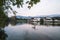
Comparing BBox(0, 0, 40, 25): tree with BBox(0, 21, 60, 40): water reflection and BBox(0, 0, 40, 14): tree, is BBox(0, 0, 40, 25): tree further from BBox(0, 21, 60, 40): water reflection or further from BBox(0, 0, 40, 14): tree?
BBox(0, 21, 60, 40): water reflection

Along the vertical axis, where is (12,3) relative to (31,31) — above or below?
above

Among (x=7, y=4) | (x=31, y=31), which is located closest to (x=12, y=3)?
(x=7, y=4)

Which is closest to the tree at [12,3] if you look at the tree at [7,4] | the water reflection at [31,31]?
the tree at [7,4]

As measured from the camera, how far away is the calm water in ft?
14.9

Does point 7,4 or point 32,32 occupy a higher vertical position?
point 7,4

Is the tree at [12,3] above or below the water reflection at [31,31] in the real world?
above

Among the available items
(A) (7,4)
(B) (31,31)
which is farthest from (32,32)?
(A) (7,4)

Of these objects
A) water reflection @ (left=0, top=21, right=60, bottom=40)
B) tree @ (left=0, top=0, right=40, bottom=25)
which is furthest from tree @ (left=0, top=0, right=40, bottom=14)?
water reflection @ (left=0, top=21, right=60, bottom=40)

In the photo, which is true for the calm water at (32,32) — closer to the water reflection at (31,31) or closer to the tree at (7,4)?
the water reflection at (31,31)

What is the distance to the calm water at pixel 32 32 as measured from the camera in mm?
4555

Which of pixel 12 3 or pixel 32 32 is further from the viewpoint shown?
pixel 32 32

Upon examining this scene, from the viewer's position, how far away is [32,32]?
15.4 feet

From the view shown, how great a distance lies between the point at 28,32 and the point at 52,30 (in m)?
0.84

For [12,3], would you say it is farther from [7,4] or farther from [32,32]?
[32,32]
